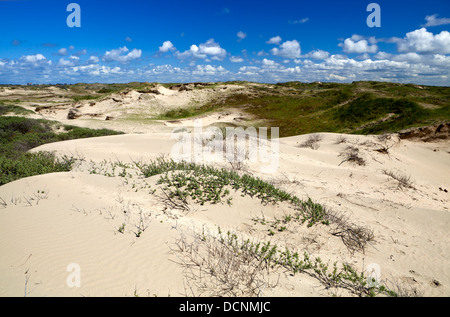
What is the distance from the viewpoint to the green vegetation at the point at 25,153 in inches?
271

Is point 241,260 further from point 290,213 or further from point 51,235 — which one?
point 51,235

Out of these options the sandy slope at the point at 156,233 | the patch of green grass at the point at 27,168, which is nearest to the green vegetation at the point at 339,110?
the sandy slope at the point at 156,233

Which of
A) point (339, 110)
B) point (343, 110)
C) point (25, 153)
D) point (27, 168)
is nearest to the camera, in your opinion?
point (27, 168)

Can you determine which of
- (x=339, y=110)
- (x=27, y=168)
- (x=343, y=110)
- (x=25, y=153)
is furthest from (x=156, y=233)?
(x=339, y=110)

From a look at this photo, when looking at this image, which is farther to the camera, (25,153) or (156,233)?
(25,153)

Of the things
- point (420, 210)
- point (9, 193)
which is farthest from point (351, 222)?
point (9, 193)

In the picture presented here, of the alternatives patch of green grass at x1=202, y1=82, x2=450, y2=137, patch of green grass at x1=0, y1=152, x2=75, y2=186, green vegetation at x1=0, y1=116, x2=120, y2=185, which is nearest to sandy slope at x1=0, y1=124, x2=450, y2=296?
patch of green grass at x1=0, y1=152, x2=75, y2=186

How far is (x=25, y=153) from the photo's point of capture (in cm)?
913

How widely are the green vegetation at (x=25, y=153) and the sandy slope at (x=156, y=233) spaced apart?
2.87 feet

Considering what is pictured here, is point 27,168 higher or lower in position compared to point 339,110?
lower

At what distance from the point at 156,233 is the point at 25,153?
849 cm

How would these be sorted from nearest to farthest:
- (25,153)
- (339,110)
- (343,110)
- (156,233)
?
(156,233)
(25,153)
(343,110)
(339,110)

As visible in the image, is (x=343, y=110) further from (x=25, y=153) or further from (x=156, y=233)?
(x=25, y=153)
